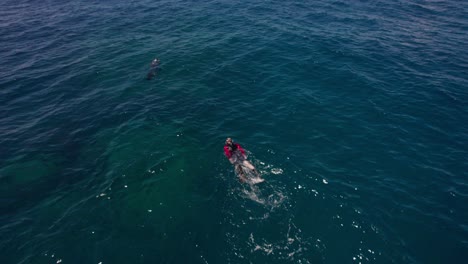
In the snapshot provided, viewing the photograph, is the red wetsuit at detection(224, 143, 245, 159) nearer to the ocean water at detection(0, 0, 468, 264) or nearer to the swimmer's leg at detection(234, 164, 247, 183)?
the ocean water at detection(0, 0, 468, 264)

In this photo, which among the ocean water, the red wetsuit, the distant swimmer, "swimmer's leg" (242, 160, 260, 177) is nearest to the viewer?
the ocean water

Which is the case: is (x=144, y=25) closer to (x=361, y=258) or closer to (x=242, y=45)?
(x=242, y=45)

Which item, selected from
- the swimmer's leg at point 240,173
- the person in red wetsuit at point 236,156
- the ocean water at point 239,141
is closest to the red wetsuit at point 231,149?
the person in red wetsuit at point 236,156

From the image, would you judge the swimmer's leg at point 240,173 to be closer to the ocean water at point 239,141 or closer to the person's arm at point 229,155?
the ocean water at point 239,141

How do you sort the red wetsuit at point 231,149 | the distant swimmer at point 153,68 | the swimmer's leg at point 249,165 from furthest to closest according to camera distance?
the distant swimmer at point 153,68
the red wetsuit at point 231,149
the swimmer's leg at point 249,165

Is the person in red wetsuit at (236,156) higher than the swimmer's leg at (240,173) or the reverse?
higher

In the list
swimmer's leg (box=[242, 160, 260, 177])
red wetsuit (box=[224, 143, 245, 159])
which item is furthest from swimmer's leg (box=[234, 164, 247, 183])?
red wetsuit (box=[224, 143, 245, 159])
